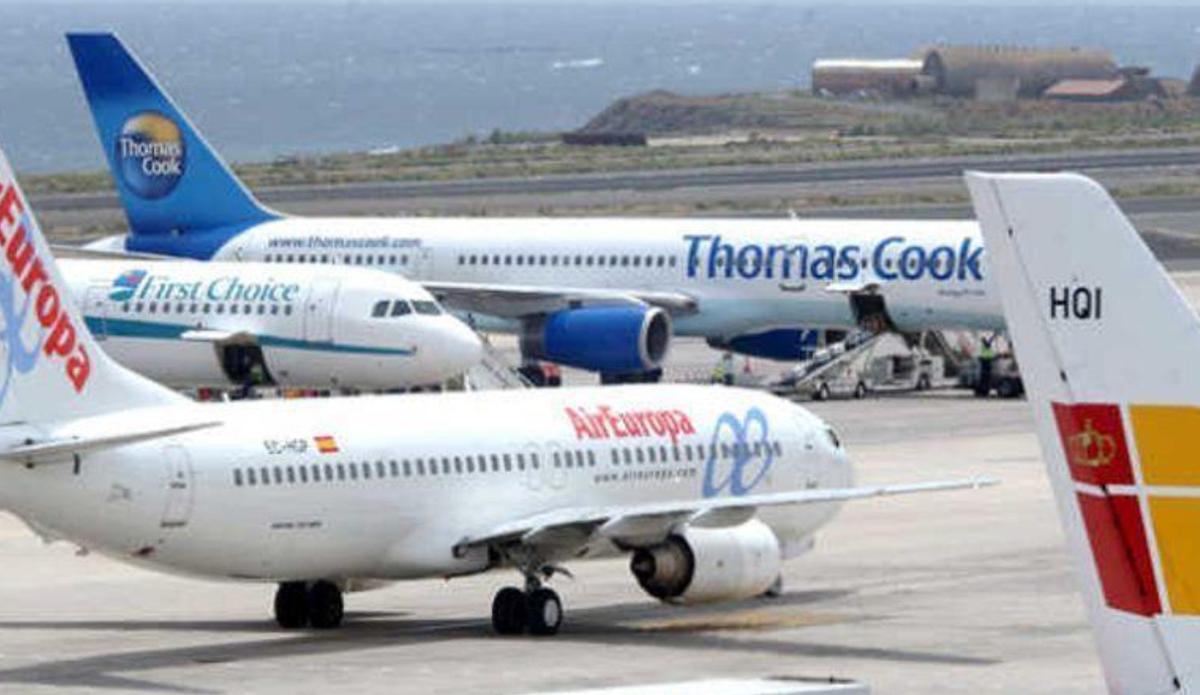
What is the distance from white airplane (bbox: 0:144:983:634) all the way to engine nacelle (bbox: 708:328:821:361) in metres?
32.2

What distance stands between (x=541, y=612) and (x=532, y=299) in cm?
3468

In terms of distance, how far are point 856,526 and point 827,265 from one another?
69.7 ft

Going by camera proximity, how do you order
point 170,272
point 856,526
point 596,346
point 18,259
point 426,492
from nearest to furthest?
1. point 18,259
2. point 426,492
3. point 856,526
4. point 170,272
5. point 596,346

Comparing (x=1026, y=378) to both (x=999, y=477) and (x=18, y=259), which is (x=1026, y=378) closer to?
(x=18, y=259)

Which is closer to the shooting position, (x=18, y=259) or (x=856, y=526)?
(x=18, y=259)

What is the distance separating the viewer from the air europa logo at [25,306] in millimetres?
32219

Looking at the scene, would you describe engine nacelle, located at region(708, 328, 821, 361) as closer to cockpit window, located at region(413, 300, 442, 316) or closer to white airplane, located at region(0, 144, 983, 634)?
cockpit window, located at region(413, 300, 442, 316)

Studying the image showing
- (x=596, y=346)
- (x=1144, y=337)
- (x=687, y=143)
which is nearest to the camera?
(x=1144, y=337)

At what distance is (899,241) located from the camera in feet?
228

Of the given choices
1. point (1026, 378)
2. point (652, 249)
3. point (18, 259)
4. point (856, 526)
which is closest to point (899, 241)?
point (652, 249)

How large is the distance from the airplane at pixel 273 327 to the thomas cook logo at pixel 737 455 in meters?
22.7

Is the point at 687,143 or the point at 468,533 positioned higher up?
the point at 687,143

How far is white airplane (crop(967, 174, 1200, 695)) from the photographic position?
568 inches

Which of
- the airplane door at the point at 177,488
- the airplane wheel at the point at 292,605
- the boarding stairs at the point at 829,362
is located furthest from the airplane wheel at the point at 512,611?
the boarding stairs at the point at 829,362
